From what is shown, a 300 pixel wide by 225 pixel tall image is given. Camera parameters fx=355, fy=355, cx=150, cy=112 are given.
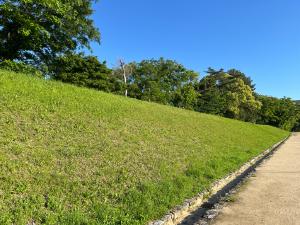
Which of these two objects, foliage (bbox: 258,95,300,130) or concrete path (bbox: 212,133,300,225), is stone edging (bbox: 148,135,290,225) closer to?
concrete path (bbox: 212,133,300,225)

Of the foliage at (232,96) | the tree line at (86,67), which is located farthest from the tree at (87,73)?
the foliage at (232,96)

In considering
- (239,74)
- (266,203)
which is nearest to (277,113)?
(239,74)

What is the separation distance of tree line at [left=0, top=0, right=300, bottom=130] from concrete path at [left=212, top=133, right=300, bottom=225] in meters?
13.1

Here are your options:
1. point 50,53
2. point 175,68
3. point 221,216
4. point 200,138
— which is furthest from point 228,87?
point 221,216

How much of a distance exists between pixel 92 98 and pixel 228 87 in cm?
5546

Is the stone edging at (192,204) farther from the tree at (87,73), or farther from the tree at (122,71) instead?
the tree at (122,71)

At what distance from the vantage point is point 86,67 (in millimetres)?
35188

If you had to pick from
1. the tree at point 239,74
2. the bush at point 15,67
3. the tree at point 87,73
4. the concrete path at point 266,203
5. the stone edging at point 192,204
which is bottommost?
the stone edging at point 192,204

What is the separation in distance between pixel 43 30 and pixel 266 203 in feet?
55.5

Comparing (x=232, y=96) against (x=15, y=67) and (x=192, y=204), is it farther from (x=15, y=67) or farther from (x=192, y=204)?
(x=192, y=204)

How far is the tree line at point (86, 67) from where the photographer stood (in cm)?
2055

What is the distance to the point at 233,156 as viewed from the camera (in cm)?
1447

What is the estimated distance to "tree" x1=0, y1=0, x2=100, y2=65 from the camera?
66.6ft

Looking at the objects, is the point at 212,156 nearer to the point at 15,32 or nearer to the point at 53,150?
the point at 53,150
